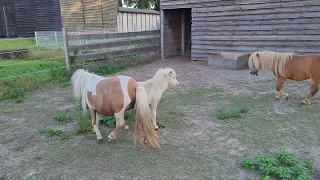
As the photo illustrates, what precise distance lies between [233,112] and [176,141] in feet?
4.79

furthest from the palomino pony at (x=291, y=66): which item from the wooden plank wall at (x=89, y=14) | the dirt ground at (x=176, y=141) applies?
the wooden plank wall at (x=89, y=14)

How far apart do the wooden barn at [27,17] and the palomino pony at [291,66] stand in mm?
20592

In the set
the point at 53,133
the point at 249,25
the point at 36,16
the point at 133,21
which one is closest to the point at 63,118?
the point at 53,133

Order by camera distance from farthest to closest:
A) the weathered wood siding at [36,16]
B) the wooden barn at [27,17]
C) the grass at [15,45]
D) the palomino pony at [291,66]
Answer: the weathered wood siding at [36,16] < the wooden barn at [27,17] < the grass at [15,45] < the palomino pony at [291,66]

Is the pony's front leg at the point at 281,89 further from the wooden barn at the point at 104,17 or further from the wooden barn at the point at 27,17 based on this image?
the wooden barn at the point at 27,17

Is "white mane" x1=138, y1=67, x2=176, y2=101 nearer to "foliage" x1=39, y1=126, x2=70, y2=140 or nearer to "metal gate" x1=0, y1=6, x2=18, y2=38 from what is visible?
"foliage" x1=39, y1=126, x2=70, y2=140

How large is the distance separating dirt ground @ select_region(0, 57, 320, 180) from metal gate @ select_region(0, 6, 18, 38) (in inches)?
676

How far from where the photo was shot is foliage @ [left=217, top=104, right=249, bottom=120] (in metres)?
4.36

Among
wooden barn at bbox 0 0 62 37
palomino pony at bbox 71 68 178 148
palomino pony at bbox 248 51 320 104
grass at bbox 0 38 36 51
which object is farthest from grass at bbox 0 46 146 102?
wooden barn at bbox 0 0 62 37

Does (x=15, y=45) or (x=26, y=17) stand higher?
(x=26, y=17)

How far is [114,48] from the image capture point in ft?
32.1

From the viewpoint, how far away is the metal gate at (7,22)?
19434mm

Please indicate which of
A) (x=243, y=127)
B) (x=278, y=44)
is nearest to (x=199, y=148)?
(x=243, y=127)

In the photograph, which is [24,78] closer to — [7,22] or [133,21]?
[133,21]
